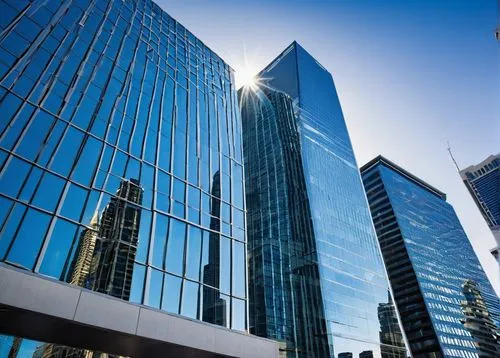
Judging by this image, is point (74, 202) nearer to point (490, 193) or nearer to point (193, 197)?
point (193, 197)

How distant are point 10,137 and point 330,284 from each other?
47904 mm

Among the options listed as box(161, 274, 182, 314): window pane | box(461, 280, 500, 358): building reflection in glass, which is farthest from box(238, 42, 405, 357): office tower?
box(461, 280, 500, 358): building reflection in glass

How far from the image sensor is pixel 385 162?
136m

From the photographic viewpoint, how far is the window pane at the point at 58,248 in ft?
42.6

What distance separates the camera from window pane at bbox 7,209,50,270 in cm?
1244

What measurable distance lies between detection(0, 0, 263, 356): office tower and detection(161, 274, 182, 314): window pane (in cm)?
6

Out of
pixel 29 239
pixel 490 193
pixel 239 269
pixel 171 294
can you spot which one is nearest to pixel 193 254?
pixel 171 294

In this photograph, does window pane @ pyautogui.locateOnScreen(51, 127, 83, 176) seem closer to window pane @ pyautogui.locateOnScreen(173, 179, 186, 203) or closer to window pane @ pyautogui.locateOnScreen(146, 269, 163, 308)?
window pane @ pyautogui.locateOnScreen(173, 179, 186, 203)

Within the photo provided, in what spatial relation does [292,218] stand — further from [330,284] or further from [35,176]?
[35,176]

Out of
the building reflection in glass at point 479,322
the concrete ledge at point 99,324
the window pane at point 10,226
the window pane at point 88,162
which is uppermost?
the building reflection in glass at point 479,322

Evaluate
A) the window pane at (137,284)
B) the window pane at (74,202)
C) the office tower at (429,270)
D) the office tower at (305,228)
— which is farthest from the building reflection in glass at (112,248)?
the office tower at (429,270)

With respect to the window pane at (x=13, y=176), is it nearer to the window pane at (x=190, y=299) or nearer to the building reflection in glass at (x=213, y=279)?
the window pane at (x=190, y=299)

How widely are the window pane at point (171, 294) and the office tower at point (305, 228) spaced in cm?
3614

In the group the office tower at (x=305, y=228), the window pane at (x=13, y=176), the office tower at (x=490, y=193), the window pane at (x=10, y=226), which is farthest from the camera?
the office tower at (x=490, y=193)
